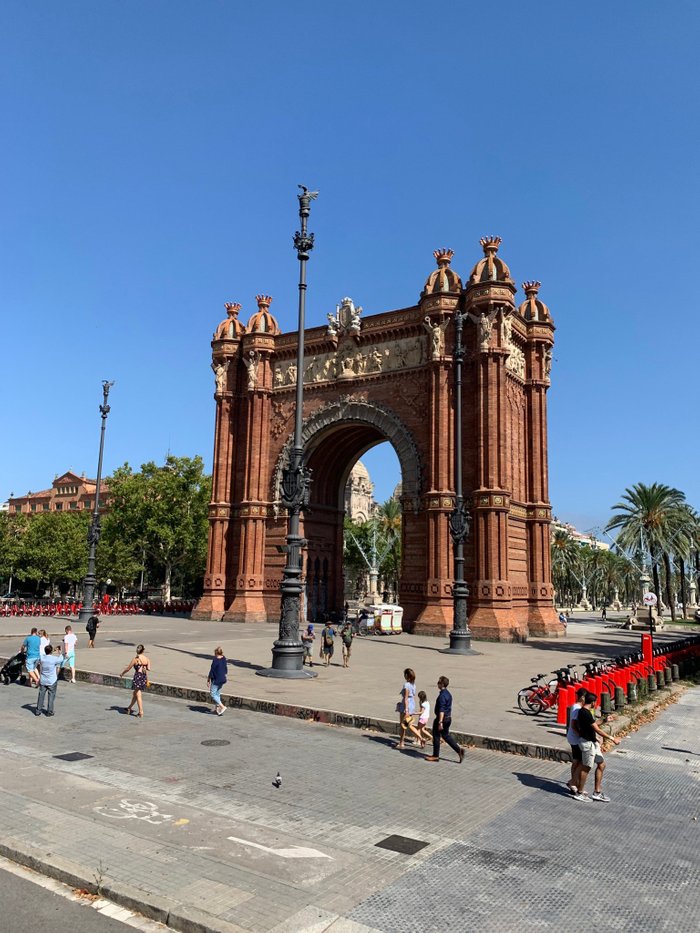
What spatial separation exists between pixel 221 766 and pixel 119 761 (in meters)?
1.53

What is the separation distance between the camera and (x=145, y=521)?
59.8m

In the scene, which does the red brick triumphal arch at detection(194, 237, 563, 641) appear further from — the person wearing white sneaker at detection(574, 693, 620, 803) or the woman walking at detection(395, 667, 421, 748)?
the person wearing white sneaker at detection(574, 693, 620, 803)

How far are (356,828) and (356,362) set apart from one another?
119ft

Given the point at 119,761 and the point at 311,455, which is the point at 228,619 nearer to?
the point at 311,455

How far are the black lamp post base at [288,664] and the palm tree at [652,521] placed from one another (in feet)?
145

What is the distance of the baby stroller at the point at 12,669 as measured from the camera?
60.3ft

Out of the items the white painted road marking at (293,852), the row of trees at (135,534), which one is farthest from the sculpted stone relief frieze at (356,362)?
the white painted road marking at (293,852)

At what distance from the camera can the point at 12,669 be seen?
727 inches

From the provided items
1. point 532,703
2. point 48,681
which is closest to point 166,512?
→ point 48,681

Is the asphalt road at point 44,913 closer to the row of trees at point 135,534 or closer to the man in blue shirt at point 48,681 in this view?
the man in blue shirt at point 48,681

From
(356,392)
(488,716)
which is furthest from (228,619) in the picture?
(488,716)

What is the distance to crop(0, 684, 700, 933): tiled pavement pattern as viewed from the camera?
581 centimetres

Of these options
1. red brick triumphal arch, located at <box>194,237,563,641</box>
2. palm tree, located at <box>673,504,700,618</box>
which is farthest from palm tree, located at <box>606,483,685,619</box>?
red brick triumphal arch, located at <box>194,237,563,641</box>

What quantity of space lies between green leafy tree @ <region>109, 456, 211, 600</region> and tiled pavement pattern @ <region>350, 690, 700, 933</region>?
5275 centimetres
